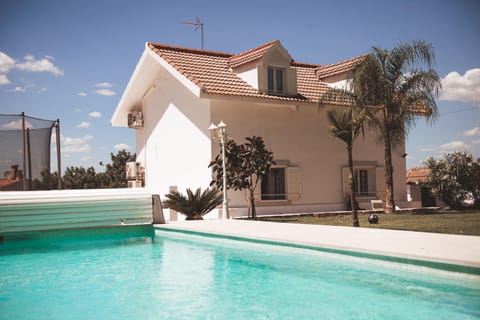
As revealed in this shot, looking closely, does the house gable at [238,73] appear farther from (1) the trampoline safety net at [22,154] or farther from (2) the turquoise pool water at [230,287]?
(2) the turquoise pool water at [230,287]

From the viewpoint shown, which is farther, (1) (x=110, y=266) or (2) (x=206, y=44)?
(2) (x=206, y=44)

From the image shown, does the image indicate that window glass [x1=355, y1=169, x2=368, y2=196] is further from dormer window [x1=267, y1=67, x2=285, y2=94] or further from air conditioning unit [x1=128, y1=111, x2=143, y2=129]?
air conditioning unit [x1=128, y1=111, x2=143, y2=129]

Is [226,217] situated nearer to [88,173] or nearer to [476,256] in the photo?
[476,256]

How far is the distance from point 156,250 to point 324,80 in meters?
14.8

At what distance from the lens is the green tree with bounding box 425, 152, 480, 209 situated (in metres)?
19.5

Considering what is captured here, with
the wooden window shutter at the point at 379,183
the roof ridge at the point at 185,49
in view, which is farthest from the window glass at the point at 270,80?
the wooden window shutter at the point at 379,183

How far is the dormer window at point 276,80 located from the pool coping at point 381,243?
8.79 m

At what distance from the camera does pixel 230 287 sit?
6961 mm

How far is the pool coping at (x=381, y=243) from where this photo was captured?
650 centimetres

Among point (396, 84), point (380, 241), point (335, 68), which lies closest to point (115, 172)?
point (335, 68)

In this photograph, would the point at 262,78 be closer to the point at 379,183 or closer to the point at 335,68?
the point at 335,68

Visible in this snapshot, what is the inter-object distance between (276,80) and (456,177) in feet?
26.4

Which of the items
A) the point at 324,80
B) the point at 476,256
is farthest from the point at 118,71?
the point at 476,256

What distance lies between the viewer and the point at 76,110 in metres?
24.8
